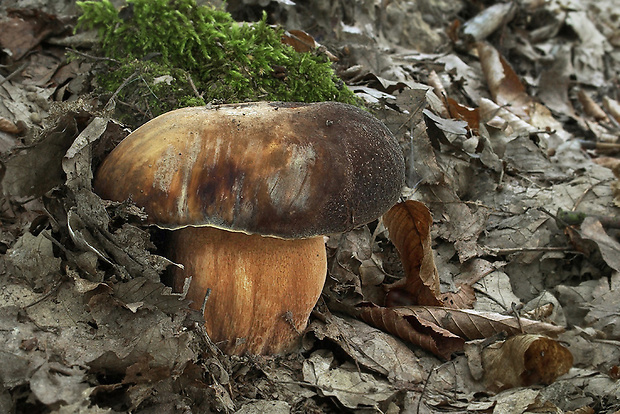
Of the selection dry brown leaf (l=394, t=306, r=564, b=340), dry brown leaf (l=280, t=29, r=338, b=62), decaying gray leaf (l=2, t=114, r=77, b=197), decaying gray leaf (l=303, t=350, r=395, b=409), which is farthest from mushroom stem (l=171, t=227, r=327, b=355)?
dry brown leaf (l=280, t=29, r=338, b=62)

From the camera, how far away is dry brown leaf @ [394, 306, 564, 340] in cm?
288

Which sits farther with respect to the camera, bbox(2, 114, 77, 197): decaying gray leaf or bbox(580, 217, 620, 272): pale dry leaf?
bbox(580, 217, 620, 272): pale dry leaf

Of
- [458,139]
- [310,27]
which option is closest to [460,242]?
[458,139]

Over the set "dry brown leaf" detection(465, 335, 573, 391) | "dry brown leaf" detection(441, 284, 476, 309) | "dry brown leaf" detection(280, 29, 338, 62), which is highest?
"dry brown leaf" detection(280, 29, 338, 62)

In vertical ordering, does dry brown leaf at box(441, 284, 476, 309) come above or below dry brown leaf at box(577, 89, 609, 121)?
above

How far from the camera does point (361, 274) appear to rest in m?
3.26

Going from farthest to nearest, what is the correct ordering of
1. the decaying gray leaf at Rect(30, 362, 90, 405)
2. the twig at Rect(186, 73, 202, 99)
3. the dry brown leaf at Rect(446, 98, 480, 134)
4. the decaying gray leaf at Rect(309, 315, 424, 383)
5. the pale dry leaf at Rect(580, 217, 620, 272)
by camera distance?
the dry brown leaf at Rect(446, 98, 480, 134) → the pale dry leaf at Rect(580, 217, 620, 272) → the twig at Rect(186, 73, 202, 99) → the decaying gray leaf at Rect(309, 315, 424, 383) → the decaying gray leaf at Rect(30, 362, 90, 405)

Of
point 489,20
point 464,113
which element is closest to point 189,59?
point 464,113

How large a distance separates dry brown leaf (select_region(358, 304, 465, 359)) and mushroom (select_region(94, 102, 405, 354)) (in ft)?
2.12

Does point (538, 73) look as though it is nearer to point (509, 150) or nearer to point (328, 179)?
point (509, 150)

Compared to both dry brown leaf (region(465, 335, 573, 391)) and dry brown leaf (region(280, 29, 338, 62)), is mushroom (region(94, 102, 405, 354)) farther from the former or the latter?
dry brown leaf (region(280, 29, 338, 62))

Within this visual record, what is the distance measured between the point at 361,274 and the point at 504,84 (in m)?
3.74

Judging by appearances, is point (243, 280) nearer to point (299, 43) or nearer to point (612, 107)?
point (299, 43)

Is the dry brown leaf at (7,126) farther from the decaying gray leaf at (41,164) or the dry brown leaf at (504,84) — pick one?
the dry brown leaf at (504,84)
